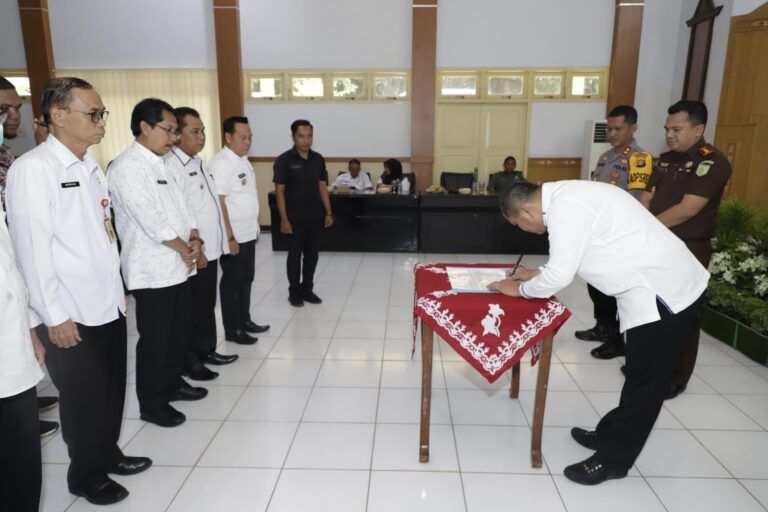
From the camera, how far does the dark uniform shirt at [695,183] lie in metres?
2.57

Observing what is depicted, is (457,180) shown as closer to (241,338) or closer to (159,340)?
(241,338)

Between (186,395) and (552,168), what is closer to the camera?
(186,395)

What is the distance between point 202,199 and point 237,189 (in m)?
0.52

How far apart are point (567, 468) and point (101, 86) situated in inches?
354

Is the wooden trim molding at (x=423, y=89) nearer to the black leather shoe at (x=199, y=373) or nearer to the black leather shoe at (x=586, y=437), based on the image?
the black leather shoe at (x=199, y=373)

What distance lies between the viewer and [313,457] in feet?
7.64

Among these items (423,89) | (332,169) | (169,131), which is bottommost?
(332,169)

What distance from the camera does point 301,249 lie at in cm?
454

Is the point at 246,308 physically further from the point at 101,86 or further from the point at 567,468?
the point at 101,86

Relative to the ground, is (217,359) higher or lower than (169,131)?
lower

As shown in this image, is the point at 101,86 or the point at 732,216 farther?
the point at 101,86

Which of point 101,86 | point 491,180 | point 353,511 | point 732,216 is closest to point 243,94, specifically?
point 101,86

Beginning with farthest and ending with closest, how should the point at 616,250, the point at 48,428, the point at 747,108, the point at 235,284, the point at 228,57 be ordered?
1. the point at 228,57
2. the point at 747,108
3. the point at 235,284
4. the point at 48,428
5. the point at 616,250

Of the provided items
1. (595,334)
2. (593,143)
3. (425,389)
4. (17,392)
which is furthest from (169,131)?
(593,143)
